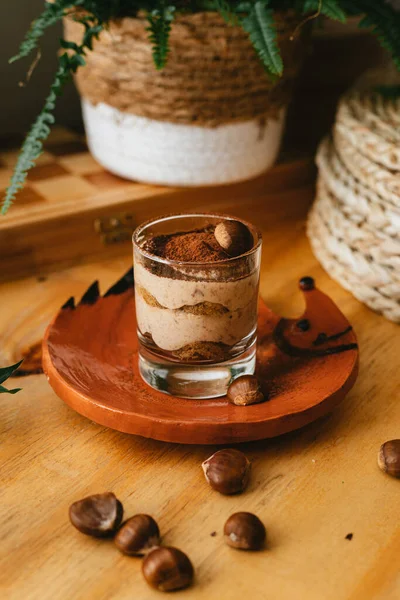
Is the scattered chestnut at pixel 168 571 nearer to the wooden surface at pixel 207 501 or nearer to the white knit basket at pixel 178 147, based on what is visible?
the wooden surface at pixel 207 501

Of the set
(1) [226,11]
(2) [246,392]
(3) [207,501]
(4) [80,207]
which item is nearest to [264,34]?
(1) [226,11]

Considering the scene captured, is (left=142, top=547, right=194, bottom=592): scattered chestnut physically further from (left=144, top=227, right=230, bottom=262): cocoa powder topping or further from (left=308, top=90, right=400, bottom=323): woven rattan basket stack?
(left=308, top=90, right=400, bottom=323): woven rattan basket stack

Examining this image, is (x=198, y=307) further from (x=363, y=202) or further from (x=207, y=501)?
(x=363, y=202)

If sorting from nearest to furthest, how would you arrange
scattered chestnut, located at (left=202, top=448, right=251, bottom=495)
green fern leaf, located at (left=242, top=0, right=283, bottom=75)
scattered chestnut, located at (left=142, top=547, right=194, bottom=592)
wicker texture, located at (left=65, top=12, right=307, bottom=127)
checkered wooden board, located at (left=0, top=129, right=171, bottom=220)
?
scattered chestnut, located at (left=142, top=547, right=194, bottom=592) < scattered chestnut, located at (left=202, top=448, right=251, bottom=495) < green fern leaf, located at (left=242, top=0, right=283, bottom=75) < wicker texture, located at (left=65, top=12, right=307, bottom=127) < checkered wooden board, located at (left=0, top=129, right=171, bottom=220)

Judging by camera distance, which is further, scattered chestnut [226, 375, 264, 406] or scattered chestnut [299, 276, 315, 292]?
scattered chestnut [299, 276, 315, 292]

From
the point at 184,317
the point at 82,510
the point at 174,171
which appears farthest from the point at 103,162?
the point at 82,510

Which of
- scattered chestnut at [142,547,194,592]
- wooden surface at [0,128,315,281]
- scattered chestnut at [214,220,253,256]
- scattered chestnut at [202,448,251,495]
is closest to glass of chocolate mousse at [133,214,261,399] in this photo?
scattered chestnut at [214,220,253,256]

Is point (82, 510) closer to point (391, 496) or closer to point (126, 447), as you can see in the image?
point (126, 447)

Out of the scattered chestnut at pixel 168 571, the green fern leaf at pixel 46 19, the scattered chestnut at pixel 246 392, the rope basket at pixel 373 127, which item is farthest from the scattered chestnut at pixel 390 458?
the green fern leaf at pixel 46 19
